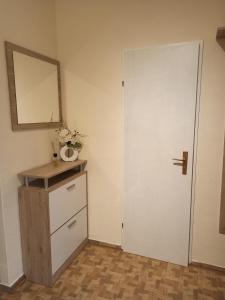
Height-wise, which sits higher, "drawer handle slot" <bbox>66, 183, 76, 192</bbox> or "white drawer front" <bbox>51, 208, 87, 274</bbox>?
"drawer handle slot" <bbox>66, 183, 76, 192</bbox>

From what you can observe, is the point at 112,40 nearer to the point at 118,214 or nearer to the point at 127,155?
the point at 127,155

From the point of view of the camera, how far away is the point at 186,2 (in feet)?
6.21

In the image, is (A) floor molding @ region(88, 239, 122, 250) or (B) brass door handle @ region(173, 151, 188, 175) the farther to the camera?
(A) floor molding @ region(88, 239, 122, 250)

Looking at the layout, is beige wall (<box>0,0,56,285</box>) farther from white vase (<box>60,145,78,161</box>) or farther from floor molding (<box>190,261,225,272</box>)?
floor molding (<box>190,261,225,272</box>)

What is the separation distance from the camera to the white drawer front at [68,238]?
1.95 m

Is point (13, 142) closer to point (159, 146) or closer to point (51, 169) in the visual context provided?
point (51, 169)

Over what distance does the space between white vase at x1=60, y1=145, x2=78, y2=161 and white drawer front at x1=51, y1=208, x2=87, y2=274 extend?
589 mm

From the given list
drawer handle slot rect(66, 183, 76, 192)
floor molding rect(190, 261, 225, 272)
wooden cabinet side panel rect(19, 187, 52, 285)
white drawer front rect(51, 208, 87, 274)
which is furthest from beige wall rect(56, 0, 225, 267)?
wooden cabinet side panel rect(19, 187, 52, 285)

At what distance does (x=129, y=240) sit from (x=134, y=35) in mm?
2073

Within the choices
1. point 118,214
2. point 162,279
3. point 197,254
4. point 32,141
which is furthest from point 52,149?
point 197,254

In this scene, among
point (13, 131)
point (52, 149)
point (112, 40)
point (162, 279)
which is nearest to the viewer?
point (13, 131)

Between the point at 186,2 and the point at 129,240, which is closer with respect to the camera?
the point at 186,2

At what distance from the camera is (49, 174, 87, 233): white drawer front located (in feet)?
6.18

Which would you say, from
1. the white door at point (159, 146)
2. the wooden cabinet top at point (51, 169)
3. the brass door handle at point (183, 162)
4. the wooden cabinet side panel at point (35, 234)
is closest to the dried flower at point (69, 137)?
the wooden cabinet top at point (51, 169)
